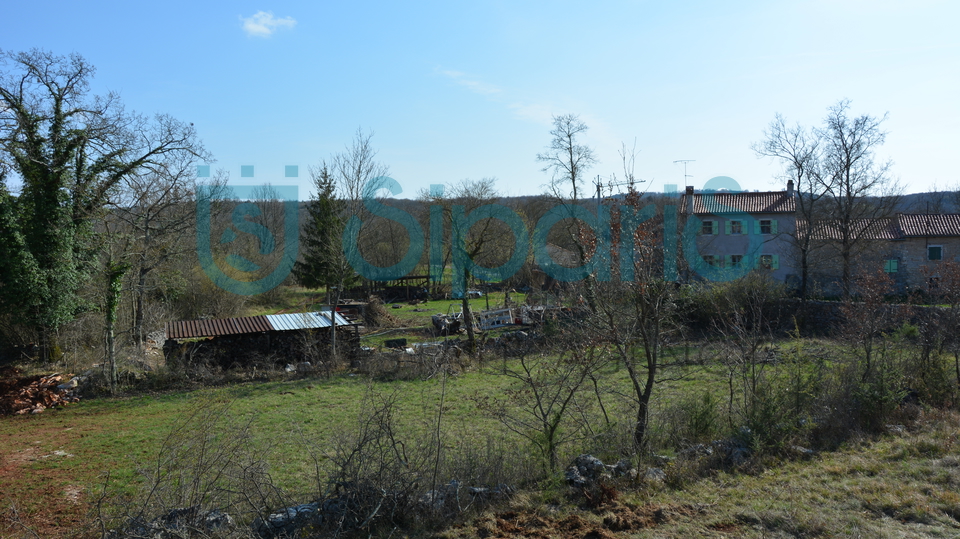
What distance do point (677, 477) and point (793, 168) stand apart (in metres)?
27.1

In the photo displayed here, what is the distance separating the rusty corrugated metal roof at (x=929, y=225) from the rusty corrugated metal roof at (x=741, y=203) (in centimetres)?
594

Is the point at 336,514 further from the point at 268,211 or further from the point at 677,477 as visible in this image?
the point at 268,211

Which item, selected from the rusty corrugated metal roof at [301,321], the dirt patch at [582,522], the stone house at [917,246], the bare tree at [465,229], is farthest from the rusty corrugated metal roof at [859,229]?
the dirt patch at [582,522]

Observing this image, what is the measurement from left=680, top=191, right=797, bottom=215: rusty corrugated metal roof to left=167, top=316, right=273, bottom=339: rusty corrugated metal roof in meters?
27.9

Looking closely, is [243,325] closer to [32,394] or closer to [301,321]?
[301,321]

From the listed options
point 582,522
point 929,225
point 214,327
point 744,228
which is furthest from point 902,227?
point 214,327

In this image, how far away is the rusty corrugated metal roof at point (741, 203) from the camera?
3384 centimetres

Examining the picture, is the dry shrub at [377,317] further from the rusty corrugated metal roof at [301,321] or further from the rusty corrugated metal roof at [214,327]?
the rusty corrugated metal roof at [214,327]

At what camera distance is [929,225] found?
31.5 meters

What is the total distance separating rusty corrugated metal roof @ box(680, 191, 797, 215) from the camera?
111 feet

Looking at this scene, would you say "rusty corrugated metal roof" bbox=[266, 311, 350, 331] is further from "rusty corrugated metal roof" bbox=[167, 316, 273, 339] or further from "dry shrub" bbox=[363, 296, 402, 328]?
"dry shrub" bbox=[363, 296, 402, 328]

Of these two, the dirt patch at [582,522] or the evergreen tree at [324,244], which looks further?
the evergreen tree at [324,244]

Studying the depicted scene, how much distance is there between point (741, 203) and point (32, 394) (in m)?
36.0

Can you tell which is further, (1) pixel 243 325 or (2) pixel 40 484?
(1) pixel 243 325
